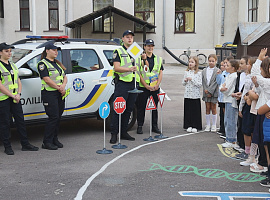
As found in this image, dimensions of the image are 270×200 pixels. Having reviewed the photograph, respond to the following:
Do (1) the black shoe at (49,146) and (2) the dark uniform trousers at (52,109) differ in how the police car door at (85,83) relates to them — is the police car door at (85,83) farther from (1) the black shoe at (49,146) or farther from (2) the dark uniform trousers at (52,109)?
(1) the black shoe at (49,146)

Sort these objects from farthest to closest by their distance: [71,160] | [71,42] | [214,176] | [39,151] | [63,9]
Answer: [63,9]
[71,42]
[39,151]
[71,160]
[214,176]

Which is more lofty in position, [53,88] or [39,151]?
[53,88]

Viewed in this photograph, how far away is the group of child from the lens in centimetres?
583

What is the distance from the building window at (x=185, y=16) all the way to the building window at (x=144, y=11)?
1560mm

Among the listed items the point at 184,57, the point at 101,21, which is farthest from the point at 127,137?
the point at 101,21

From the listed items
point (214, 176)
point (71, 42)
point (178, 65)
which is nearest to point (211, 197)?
point (214, 176)

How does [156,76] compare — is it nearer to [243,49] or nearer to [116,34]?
[243,49]

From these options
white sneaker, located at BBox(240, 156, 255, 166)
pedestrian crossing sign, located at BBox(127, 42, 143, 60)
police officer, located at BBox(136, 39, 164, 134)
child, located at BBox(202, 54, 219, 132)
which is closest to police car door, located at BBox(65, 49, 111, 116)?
police officer, located at BBox(136, 39, 164, 134)

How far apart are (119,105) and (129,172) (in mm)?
1830

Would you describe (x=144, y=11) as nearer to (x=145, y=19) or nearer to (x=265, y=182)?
(x=145, y=19)

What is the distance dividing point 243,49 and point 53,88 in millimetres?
6261

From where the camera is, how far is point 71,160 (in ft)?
22.9

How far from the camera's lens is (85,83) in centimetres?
849

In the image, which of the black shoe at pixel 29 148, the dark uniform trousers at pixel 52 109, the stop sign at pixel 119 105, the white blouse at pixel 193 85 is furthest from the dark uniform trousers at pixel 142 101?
the black shoe at pixel 29 148
